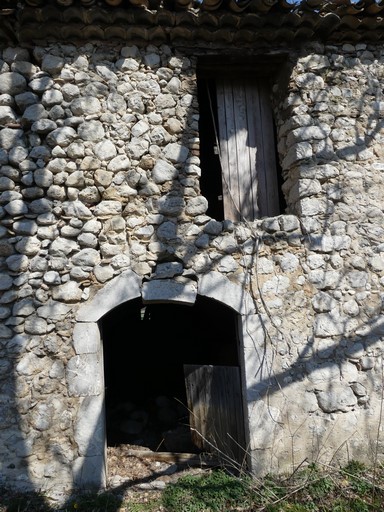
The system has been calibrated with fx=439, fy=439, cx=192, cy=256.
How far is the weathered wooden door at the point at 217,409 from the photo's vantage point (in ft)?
13.9

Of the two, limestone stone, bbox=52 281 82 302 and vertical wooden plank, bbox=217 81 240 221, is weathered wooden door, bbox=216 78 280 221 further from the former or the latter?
limestone stone, bbox=52 281 82 302

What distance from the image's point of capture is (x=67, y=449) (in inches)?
145

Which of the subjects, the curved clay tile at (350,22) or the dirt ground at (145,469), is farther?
the curved clay tile at (350,22)

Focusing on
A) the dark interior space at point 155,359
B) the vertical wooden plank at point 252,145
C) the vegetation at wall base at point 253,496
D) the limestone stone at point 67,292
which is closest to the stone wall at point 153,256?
the limestone stone at point 67,292

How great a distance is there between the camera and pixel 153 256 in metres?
3.97

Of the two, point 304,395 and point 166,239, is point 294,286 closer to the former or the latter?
point 304,395

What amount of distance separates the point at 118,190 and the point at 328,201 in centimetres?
199

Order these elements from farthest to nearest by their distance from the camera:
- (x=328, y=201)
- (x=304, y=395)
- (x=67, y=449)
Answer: (x=328, y=201) → (x=304, y=395) → (x=67, y=449)

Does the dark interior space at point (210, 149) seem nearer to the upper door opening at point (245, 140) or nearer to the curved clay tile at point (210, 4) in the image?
the upper door opening at point (245, 140)

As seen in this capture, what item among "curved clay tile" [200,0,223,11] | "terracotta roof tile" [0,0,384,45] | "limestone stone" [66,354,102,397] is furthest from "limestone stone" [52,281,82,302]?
"curved clay tile" [200,0,223,11]

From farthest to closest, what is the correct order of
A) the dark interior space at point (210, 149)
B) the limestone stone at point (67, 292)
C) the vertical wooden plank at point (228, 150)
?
the dark interior space at point (210, 149)
the vertical wooden plank at point (228, 150)
the limestone stone at point (67, 292)

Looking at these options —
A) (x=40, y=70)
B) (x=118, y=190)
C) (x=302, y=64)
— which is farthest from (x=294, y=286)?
(x=40, y=70)

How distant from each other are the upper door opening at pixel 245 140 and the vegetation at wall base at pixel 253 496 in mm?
2419

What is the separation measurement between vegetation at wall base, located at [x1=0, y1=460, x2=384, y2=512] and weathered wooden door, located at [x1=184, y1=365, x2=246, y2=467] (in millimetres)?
392
